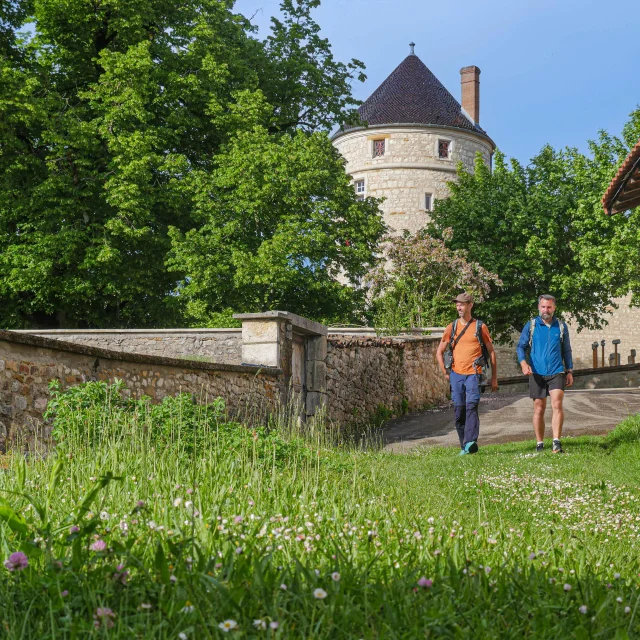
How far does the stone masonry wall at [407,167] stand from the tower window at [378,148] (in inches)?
7.9

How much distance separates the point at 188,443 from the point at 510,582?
4770 mm

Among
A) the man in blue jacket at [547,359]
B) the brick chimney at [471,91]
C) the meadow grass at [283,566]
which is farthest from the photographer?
the brick chimney at [471,91]

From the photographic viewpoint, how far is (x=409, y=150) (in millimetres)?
41375

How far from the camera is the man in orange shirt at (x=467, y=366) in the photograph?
10.3 m

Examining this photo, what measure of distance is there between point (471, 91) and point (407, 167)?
730 centimetres

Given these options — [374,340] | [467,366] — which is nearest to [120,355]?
[467,366]

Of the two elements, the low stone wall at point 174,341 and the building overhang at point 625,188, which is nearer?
the building overhang at point 625,188

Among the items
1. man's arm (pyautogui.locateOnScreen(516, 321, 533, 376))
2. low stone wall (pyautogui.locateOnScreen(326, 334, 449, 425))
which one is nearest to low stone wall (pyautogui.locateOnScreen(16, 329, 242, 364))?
low stone wall (pyautogui.locateOnScreen(326, 334, 449, 425))

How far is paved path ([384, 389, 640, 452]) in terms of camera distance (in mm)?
13125

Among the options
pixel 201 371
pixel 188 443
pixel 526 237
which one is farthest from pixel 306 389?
pixel 526 237

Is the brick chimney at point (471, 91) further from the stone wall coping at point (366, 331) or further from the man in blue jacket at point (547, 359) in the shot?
the man in blue jacket at point (547, 359)

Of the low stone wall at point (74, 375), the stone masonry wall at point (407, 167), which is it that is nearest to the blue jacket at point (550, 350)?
the low stone wall at point (74, 375)

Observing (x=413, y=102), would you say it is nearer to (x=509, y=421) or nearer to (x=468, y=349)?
(x=509, y=421)

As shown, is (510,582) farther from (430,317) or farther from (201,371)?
(430,317)
